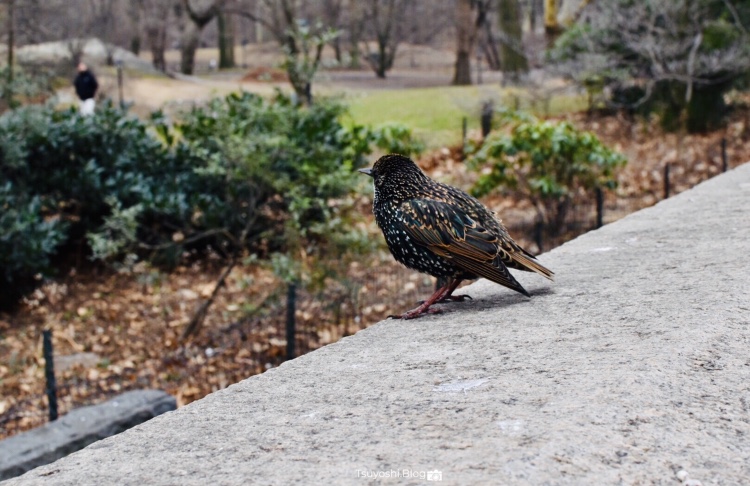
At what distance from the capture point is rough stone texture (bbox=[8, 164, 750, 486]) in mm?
1707

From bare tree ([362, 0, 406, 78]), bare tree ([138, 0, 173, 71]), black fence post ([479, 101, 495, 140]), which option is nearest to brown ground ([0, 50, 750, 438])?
black fence post ([479, 101, 495, 140])

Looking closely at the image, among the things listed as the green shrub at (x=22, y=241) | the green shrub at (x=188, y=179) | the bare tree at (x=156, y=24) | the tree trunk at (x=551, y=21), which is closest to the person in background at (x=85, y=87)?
the green shrub at (x=188, y=179)

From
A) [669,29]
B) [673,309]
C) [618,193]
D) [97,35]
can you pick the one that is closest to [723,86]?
[669,29]

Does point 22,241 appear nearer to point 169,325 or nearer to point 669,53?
point 169,325

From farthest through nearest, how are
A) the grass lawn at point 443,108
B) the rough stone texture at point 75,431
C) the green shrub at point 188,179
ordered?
the grass lawn at point 443,108 < the green shrub at point 188,179 < the rough stone texture at point 75,431

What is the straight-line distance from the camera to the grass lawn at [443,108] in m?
18.2

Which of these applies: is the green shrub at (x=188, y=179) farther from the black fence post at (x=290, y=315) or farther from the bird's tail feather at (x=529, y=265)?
the bird's tail feather at (x=529, y=265)

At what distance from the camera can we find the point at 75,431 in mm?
5613

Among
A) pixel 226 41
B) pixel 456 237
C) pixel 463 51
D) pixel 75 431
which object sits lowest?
pixel 75 431

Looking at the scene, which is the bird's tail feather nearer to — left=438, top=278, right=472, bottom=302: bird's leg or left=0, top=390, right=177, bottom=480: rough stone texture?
left=438, top=278, right=472, bottom=302: bird's leg

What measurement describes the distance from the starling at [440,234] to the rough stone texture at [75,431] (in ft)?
9.81

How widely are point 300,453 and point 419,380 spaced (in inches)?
20.3

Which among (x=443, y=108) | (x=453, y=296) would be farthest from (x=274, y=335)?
(x=443, y=108)

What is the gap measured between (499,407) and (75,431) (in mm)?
4283
